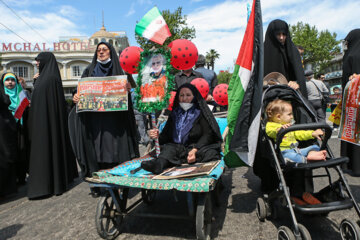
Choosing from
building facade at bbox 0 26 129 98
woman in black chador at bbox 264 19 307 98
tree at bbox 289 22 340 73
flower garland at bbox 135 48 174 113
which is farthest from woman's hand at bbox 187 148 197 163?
building facade at bbox 0 26 129 98

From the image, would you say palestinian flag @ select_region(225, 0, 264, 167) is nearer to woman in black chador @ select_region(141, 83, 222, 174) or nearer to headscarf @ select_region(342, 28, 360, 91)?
woman in black chador @ select_region(141, 83, 222, 174)

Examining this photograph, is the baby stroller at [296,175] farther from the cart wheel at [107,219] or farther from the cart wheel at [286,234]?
the cart wheel at [107,219]

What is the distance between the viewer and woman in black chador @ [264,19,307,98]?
11.1ft

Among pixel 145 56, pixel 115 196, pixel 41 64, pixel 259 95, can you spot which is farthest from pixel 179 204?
pixel 41 64

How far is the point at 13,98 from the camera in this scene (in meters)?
4.83

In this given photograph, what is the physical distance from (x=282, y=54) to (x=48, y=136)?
3.94m

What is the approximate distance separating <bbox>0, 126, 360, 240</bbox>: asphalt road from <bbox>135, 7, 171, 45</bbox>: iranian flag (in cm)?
229

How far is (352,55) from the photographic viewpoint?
12.4 ft

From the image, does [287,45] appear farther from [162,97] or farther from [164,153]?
[164,153]

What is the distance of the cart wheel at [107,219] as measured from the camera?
2459 mm

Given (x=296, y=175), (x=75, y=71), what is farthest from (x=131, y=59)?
(x=75, y=71)

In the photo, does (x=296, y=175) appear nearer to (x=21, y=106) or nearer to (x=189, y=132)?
(x=189, y=132)

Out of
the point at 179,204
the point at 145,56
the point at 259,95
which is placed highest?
the point at 145,56

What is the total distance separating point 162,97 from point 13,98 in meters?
3.42
